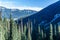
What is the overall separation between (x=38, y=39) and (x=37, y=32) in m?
16.0

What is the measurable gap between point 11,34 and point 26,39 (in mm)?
43044

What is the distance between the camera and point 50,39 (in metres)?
116

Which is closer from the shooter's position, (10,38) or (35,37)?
(10,38)

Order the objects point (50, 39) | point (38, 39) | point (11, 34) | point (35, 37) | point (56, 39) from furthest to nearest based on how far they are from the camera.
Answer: point (35, 37)
point (38, 39)
point (56, 39)
point (50, 39)
point (11, 34)

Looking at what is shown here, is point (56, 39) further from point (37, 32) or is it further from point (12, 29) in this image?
point (12, 29)

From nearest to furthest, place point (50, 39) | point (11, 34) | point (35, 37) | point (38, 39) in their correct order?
1. point (11, 34)
2. point (50, 39)
3. point (38, 39)
4. point (35, 37)

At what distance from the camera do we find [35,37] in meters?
145

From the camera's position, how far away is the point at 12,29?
77312 mm

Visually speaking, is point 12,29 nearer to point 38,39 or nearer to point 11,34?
point 11,34

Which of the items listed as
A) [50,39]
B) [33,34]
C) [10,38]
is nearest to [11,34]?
[10,38]

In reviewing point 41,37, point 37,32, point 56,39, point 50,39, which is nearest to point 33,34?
point 37,32

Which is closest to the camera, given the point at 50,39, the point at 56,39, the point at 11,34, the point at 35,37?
the point at 11,34

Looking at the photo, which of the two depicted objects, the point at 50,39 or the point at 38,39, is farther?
the point at 38,39

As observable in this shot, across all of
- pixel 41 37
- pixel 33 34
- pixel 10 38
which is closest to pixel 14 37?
pixel 10 38
